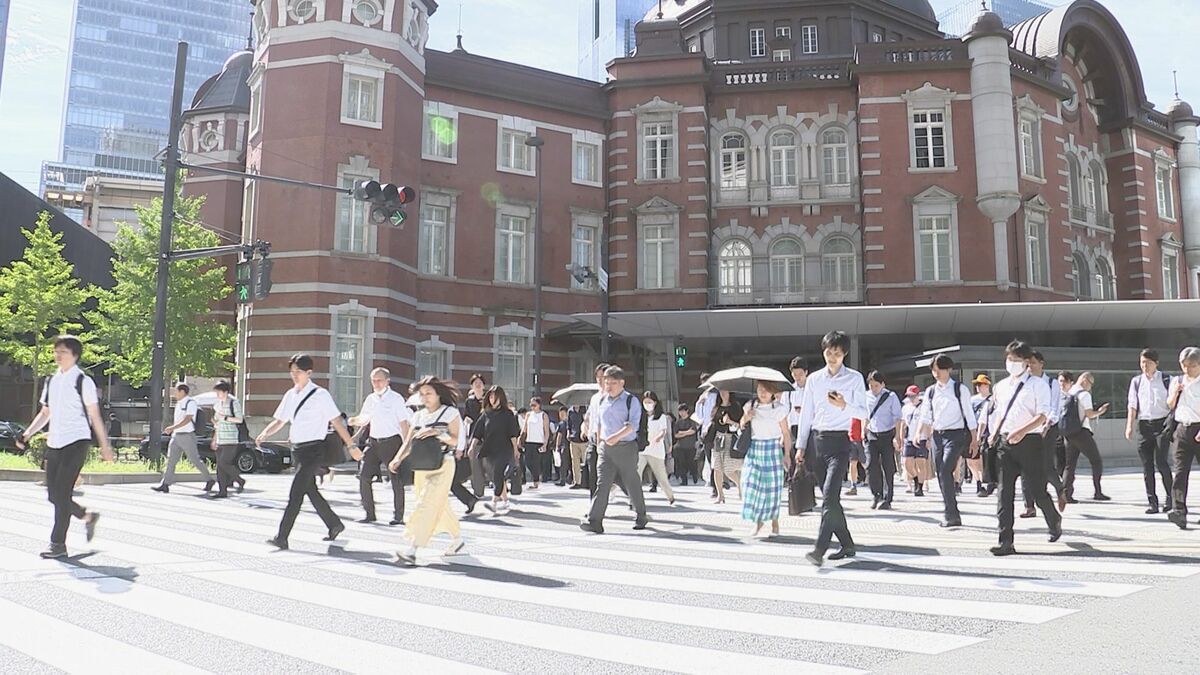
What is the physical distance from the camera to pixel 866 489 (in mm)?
16734

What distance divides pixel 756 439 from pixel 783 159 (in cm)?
2353

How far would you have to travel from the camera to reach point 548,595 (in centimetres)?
611

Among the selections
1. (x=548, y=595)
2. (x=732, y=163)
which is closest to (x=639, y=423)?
(x=548, y=595)

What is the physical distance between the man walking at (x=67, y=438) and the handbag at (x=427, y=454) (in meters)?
2.61

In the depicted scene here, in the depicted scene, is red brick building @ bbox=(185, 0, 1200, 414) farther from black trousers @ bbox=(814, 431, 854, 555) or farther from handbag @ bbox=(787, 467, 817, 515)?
black trousers @ bbox=(814, 431, 854, 555)

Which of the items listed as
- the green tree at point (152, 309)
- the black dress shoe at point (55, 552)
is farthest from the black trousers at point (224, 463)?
the green tree at point (152, 309)

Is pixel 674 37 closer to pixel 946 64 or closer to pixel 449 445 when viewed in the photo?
pixel 946 64

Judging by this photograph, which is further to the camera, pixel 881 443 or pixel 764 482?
pixel 881 443

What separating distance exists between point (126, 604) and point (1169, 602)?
6599 millimetres

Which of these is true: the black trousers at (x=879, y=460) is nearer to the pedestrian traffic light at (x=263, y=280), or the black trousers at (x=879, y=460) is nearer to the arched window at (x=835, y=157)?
the pedestrian traffic light at (x=263, y=280)

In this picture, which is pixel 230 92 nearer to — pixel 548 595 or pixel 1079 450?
pixel 1079 450

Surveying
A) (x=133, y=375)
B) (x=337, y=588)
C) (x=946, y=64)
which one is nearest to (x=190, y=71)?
(x=133, y=375)

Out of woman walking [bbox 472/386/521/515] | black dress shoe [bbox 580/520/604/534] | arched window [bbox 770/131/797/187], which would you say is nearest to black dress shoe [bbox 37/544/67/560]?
woman walking [bbox 472/386/521/515]

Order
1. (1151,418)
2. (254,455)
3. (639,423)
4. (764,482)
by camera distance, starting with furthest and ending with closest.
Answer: (254,455) < (1151,418) < (639,423) < (764,482)
